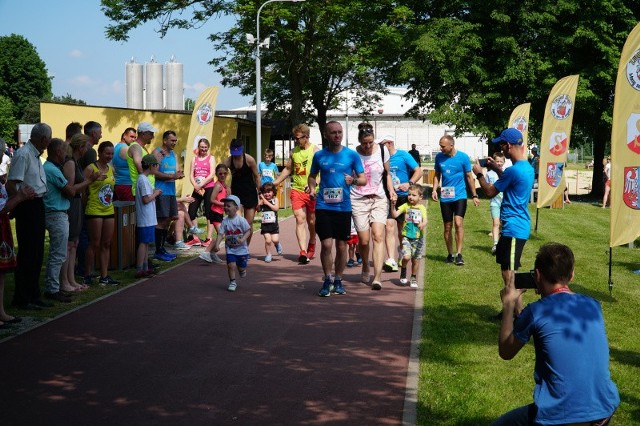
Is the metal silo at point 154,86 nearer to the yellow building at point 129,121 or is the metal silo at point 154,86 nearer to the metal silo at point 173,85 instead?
the metal silo at point 173,85

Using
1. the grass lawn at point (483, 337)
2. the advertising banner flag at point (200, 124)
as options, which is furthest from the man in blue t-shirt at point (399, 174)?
the advertising banner flag at point (200, 124)

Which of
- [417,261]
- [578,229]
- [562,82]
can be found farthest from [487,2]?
[417,261]

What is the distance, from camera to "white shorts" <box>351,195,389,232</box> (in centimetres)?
1163

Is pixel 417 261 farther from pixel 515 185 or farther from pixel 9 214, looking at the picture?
pixel 9 214

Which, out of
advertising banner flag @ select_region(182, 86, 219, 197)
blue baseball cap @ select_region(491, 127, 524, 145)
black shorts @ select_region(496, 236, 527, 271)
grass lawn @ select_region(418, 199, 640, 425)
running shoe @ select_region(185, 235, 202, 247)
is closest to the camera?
grass lawn @ select_region(418, 199, 640, 425)

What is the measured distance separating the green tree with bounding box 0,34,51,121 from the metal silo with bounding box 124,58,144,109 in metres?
32.8

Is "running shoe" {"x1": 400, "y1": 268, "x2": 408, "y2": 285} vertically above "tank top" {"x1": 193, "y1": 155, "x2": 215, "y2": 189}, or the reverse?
"tank top" {"x1": 193, "y1": 155, "x2": 215, "y2": 189}

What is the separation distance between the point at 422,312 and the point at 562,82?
936cm

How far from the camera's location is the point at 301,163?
44.8 ft

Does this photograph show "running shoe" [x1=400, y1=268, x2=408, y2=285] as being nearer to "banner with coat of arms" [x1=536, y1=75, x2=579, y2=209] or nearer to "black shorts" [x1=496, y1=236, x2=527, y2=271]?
"black shorts" [x1=496, y1=236, x2=527, y2=271]

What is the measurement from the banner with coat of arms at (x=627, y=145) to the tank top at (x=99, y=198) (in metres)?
Answer: 6.38

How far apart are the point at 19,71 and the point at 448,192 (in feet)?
264

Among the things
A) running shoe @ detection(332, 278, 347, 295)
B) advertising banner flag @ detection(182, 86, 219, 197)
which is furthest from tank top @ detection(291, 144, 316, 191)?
advertising banner flag @ detection(182, 86, 219, 197)

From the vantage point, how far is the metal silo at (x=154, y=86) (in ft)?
185
